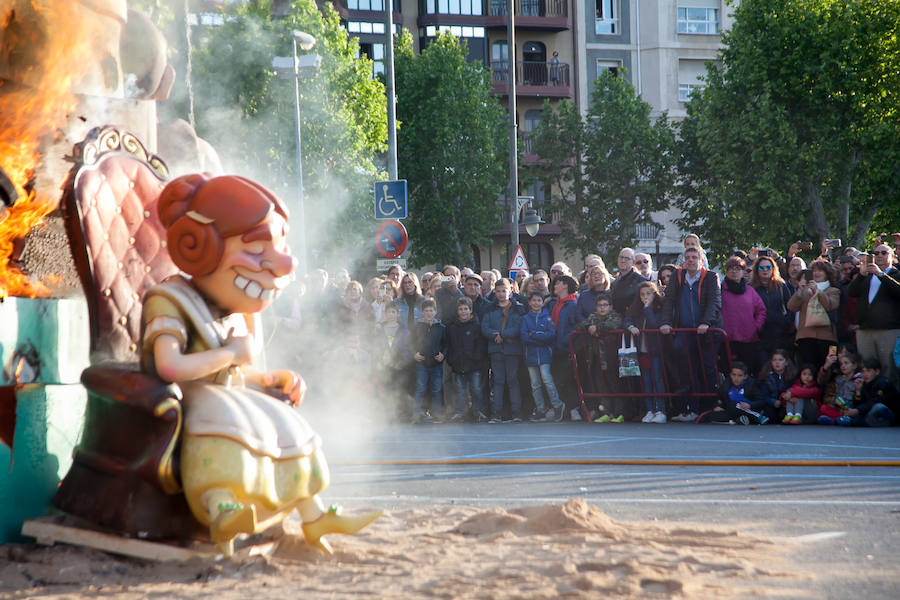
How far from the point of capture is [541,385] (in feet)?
50.2

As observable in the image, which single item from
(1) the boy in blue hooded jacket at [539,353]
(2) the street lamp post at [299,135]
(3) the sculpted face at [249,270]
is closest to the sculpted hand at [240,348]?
(3) the sculpted face at [249,270]

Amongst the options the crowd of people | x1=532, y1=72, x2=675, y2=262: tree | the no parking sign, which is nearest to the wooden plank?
the crowd of people

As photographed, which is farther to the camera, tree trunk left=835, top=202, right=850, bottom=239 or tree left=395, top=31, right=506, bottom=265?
tree left=395, top=31, right=506, bottom=265

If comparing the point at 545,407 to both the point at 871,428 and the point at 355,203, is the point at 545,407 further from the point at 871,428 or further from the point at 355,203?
the point at 355,203

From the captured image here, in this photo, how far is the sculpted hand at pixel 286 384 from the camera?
592 centimetres

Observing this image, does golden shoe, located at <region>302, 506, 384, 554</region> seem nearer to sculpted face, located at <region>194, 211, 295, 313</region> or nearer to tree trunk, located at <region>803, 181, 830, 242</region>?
sculpted face, located at <region>194, 211, 295, 313</region>

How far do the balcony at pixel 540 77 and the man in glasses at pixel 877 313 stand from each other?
46.1 metres

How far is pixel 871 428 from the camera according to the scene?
42.4 ft

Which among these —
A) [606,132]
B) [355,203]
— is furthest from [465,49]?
[355,203]

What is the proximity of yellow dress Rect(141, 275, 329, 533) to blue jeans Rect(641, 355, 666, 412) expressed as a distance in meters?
9.39

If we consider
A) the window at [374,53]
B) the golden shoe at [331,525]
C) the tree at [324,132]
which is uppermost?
the window at [374,53]

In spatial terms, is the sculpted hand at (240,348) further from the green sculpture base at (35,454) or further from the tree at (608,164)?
the tree at (608,164)

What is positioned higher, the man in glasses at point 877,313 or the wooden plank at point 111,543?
the man in glasses at point 877,313

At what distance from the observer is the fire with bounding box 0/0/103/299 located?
5.89 meters
